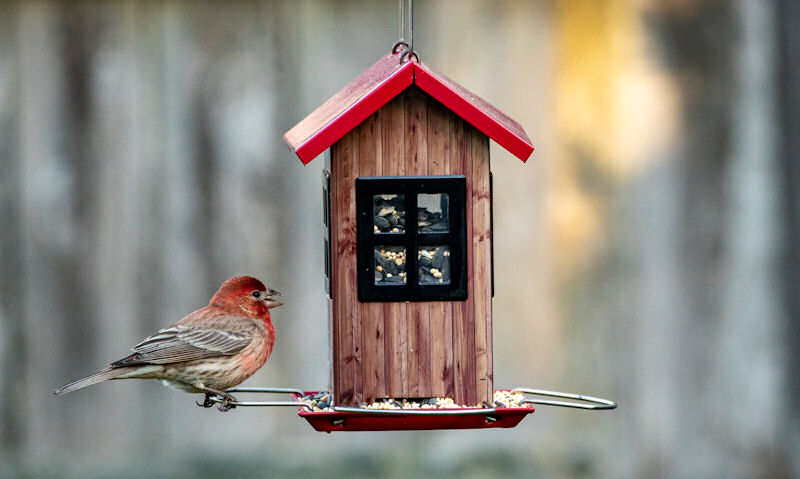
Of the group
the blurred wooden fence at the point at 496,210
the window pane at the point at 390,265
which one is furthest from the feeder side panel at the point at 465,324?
the blurred wooden fence at the point at 496,210

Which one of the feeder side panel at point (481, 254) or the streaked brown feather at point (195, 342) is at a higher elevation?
the feeder side panel at point (481, 254)

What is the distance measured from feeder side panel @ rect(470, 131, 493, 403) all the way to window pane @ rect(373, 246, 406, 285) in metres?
0.25

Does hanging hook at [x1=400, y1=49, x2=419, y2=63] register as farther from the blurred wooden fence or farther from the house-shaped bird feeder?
the blurred wooden fence

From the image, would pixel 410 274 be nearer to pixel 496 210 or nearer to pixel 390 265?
pixel 390 265

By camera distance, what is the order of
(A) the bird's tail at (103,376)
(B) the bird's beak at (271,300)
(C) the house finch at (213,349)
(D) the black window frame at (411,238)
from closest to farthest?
1. (D) the black window frame at (411,238)
2. (A) the bird's tail at (103,376)
3. (C) the house finch at (213,349)
4. (B) the bird's beak at (271,300)

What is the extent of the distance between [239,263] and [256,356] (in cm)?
154

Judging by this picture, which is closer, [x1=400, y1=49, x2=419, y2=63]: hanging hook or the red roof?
the red roof

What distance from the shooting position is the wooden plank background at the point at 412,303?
436 centimetres

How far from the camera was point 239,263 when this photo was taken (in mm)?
6375

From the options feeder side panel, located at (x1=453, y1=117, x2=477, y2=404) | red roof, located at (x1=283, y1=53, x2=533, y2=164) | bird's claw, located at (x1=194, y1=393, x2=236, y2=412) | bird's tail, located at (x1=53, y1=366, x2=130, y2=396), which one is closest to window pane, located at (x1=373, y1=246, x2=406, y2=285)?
feeder side panel, located at (x1=453, y1=117, x2=477, y2=404)

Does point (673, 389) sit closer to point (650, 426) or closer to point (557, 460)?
point (650, 426)

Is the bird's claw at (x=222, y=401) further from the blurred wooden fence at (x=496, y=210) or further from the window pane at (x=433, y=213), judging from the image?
the blurred wooden fence at (x=496, y=210)

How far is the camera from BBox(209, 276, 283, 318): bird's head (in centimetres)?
495

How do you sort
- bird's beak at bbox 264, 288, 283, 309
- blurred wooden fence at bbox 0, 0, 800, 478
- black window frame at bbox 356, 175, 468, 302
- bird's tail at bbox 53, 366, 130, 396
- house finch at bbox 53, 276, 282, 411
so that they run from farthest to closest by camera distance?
blurred wooden fence at bbox 0, 0, 800, 478
bird's beak at bbox 264, 288, 283, 309
house finch at bbox 53, 276, 282, 411
bird's tail at bbox 53, 366, 130, 396
black window frame at bbox 356, 175, 468, 302
